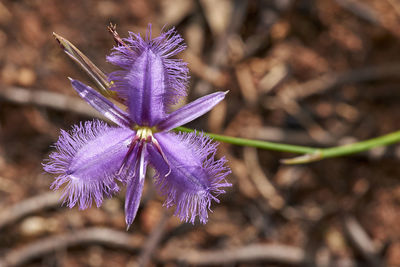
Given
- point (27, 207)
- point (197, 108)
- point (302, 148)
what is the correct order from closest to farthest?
point (197, 108) → point (302, 148) → point (27, 207)

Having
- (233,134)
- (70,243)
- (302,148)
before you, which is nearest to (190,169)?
(302,148)

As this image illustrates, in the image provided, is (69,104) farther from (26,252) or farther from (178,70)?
(178,70)

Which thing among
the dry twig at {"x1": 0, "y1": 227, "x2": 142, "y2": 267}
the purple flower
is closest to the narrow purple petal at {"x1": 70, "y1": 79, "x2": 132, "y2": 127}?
the purple flower

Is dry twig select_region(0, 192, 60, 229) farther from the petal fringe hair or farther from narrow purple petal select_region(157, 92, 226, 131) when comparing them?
narrow purple petal select_region(157, 92, 226, 131)

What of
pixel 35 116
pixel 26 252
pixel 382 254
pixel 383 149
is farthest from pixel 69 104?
pixel 382 254

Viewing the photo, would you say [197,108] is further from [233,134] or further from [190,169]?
[233,134]
